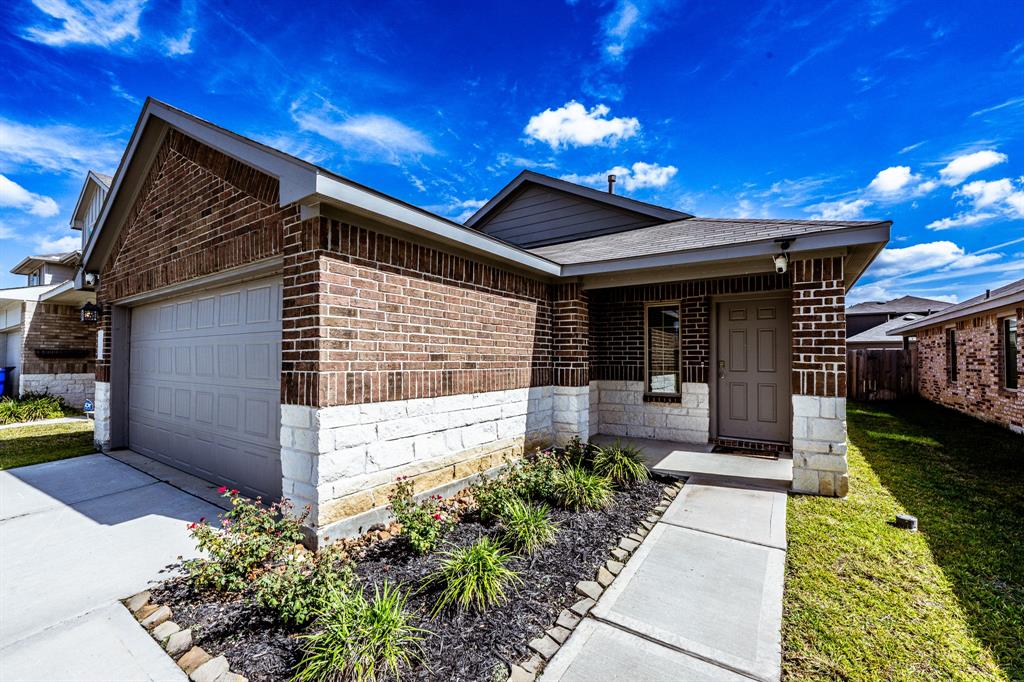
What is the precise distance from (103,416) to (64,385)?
786 centimetres

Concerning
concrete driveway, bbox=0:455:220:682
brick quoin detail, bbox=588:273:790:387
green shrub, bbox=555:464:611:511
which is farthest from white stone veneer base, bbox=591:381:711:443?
concrete driveway, bbox=0:455:220:682

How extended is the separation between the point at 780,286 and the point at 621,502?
420 centimetres

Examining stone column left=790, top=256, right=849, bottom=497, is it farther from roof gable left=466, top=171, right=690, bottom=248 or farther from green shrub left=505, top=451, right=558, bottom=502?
roof gable left=466, top=171, right=690, bottom=248

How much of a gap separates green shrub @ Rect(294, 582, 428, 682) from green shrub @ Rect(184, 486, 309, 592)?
0.80 meters

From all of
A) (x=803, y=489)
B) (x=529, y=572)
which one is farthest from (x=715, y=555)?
(x=803, y=489)

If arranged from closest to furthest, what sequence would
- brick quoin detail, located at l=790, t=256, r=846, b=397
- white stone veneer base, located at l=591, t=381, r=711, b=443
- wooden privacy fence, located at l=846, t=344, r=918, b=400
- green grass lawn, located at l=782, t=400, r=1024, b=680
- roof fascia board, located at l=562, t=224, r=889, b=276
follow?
green grass lawn, located at l=782, t=400, r=1024, b=680
roof fascia board, located at l=562, t=224, r=889, b=276
brick quoin detail, located at l=790, t=256, r=846, b=397
white stone veneer base, located at l=591, t=381, r=711, b=443
wooden privacy fence, located at l=846, t=344, r=918, b=400

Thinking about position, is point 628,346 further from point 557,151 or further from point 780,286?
point 557,151

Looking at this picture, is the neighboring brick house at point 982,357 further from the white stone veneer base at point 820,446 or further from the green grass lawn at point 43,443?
the green grass lawn at point 43,443

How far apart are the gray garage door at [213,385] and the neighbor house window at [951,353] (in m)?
16.6

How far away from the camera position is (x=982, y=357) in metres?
10.1

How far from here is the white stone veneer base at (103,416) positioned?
21.9 feet

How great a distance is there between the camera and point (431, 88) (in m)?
7.99

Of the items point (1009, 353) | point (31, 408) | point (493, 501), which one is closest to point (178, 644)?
point (493, 501)

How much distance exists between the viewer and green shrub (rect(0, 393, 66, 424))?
32.1 ft
